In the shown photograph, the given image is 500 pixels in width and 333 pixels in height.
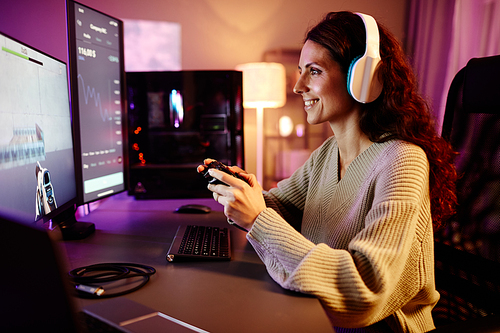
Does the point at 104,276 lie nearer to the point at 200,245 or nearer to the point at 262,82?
the point at 200,245

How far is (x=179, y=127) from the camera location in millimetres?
1728

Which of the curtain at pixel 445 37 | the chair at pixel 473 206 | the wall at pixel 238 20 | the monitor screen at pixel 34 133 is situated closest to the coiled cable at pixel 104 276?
the monitor screen at pixel 34 133

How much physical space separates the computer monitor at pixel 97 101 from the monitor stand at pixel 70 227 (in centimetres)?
6

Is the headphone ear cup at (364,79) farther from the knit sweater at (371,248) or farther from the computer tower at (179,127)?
the computer tower at (179,127)

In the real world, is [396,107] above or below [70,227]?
above

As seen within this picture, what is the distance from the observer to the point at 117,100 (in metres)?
1.23

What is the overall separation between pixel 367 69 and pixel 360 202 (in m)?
0.31

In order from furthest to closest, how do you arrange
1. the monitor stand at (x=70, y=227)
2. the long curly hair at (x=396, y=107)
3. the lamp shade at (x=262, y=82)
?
the lamp shade at (x=262, y=82) → the monitor stand at (x=70, y=227) → the long curly hair at (x=396, y=107)

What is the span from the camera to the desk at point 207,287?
0.52 meters

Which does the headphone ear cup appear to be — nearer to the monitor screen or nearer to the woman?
the woman

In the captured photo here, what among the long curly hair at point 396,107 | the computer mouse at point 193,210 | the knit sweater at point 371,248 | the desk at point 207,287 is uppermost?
the long curly hair at point 396,107

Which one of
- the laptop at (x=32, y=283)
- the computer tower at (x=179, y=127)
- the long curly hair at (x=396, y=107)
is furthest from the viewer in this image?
the computer tower at (x=179, y=127)

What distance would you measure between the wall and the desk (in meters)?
1.94

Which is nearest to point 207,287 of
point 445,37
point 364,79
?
point 364,79
